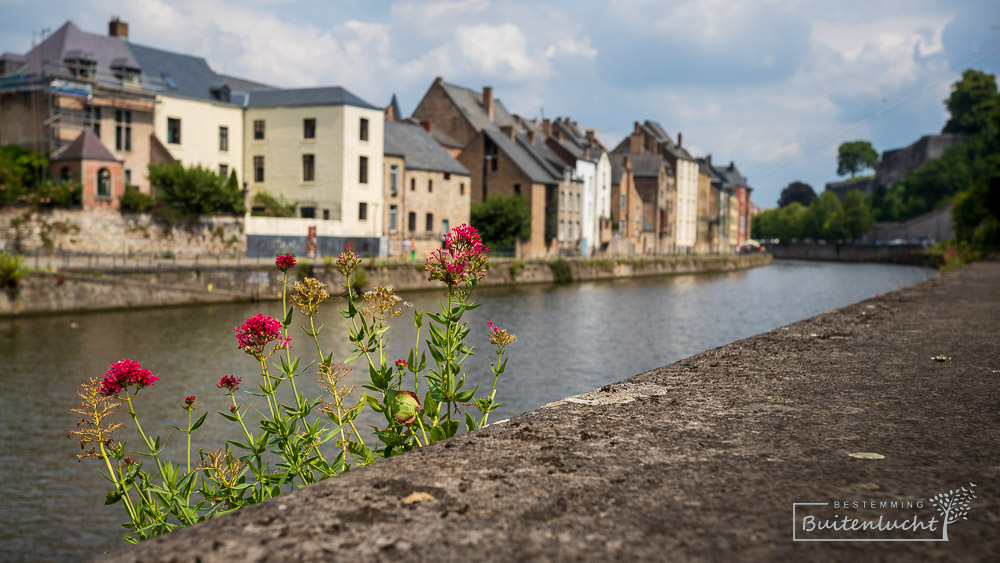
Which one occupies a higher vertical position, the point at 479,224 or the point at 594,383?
the point at 479,224

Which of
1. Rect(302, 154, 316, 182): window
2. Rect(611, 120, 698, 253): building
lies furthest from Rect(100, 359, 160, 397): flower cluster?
Rect(611, 120, 698, 253): building

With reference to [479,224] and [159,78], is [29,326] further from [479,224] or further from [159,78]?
[479,224]

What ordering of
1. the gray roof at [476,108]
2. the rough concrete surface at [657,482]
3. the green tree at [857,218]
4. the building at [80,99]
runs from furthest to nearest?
1. the green tree at [857,218]
2. the gray roof at [476,108]
3. the building at [80,99]
4. the rough concrete surface at [657,482]

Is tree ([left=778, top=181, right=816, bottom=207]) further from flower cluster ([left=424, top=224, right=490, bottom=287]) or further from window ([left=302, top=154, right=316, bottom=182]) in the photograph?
flower cluster ([left=424, top=224, right=490, bottom=287])

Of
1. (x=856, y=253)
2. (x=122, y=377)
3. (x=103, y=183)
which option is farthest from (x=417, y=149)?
(x=856, y=253)

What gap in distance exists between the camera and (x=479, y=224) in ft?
204

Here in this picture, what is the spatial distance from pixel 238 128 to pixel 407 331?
29.0m

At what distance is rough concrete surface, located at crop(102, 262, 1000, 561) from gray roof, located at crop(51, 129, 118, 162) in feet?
134

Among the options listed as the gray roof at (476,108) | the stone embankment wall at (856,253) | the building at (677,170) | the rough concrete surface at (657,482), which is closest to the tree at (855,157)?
the stone embankment wall at (856,253)

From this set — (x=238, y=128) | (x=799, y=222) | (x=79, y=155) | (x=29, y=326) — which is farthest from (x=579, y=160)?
(x=799, y=222)

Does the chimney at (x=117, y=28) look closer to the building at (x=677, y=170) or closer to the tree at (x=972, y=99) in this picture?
the building at (x=677, y=170)

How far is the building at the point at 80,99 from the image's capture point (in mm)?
42094

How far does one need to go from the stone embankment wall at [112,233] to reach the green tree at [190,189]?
0.79m

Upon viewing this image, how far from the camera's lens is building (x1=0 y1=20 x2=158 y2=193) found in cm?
4209
